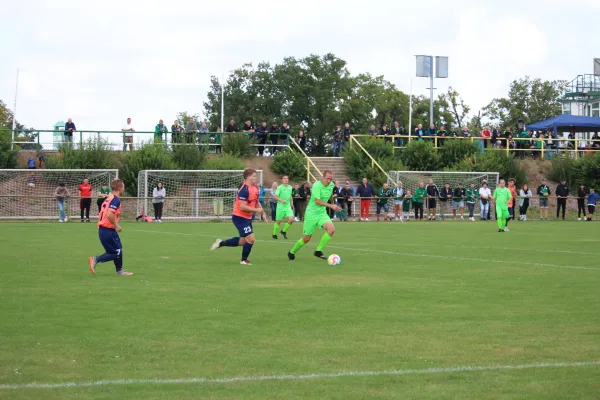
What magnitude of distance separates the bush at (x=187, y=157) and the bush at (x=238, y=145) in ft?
8.85

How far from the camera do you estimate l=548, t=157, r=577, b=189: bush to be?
50.3m

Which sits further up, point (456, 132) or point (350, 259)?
point (456, 132)

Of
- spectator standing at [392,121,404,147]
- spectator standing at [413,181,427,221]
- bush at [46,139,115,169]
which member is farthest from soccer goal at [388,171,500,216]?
bush at [46,139,115,169]

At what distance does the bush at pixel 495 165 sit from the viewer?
47.9 m

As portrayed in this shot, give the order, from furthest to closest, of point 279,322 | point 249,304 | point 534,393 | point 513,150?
point 513,150, point 249,304, point 279,322, point 534,393

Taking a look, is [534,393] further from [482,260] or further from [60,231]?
[60,231]

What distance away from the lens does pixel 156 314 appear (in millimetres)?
10203

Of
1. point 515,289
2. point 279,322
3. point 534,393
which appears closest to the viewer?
point 534,393

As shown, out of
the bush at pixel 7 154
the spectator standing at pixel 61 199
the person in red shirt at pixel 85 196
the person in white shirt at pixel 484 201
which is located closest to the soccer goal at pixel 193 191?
the person in red shirt at pixel 85 196

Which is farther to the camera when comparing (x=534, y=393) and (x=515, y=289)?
(x=515, y=289)

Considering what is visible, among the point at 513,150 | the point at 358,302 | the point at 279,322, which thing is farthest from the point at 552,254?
the point at 513,150

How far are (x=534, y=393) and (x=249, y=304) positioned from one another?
5238 millimetres

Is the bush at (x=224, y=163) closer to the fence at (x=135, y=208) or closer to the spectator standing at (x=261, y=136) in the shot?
the fence at (x=135, y=208)

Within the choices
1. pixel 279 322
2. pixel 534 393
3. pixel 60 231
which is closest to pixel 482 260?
pixel 279 322
